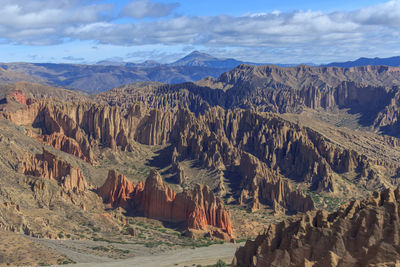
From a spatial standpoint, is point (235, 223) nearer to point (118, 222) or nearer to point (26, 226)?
point (118, 222)

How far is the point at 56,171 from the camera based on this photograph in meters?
124

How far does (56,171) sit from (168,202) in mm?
30805

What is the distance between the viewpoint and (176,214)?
382 feet

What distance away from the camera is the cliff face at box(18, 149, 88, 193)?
11881cm

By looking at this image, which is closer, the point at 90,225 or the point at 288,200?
the point at 90,225

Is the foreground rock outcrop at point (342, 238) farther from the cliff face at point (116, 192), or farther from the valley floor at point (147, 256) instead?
the cliff face at point (116, 192)

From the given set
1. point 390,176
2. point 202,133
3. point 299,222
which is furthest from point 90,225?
point 390,176

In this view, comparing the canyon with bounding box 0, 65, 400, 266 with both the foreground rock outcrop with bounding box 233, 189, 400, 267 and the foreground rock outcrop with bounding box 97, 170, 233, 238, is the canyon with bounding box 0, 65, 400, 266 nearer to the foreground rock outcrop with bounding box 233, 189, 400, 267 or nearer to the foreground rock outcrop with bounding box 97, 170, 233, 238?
the foreground rock outcrop with bounding box 233, 189, 400, 267

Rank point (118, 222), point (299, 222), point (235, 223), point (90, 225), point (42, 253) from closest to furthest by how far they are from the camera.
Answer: point (299, 222)
point (42, 253)
point (90, 225)
point (118, 222)
point (235, 223)

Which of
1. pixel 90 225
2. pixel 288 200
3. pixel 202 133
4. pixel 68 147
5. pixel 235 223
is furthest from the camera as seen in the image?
pixel 202 133

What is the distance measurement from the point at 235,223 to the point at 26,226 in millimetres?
52315

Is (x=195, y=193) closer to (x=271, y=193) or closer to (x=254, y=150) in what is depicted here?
(x=271, y=193)

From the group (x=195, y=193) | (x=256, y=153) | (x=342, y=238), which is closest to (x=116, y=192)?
(x=195, y=193)

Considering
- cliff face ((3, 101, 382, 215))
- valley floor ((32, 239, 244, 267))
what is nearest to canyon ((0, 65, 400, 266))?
cliff face ((3, 101, 382, 215))
